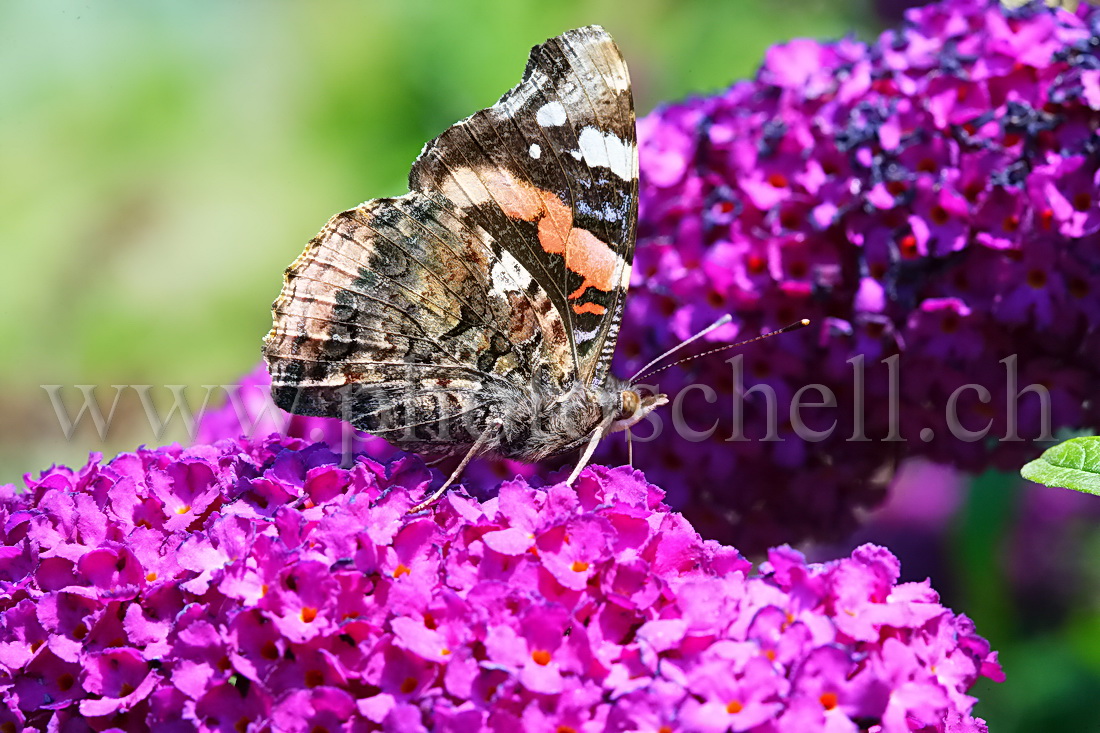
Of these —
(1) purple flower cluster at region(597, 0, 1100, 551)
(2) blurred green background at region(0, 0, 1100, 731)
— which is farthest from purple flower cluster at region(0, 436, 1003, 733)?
(2) blurred green background at region(0, 0, 1100, 731)

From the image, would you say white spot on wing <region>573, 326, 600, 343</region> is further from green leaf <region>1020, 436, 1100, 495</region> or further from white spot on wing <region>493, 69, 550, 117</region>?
green leaf <region>1020, 436, 1100, 495</region>

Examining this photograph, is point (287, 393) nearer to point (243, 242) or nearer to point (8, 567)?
point (8, 567)

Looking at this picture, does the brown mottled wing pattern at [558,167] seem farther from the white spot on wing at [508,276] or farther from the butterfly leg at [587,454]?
the butterfly leg at [587,454]

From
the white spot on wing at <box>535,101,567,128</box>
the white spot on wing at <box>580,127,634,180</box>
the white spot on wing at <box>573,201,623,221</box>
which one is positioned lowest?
the white spot on wing at <box>573,201,623,221</box>

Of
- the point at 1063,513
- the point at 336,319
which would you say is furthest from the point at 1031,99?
the point at 1063,513

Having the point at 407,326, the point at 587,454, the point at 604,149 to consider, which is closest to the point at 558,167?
the point at 604,149
